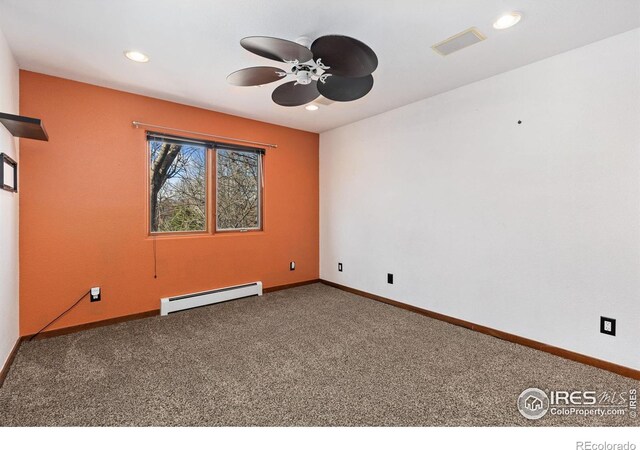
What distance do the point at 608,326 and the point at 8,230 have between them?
4.71 metres

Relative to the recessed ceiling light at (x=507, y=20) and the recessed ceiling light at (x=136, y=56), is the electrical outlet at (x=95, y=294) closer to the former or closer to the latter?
the recessed ceiling light at (x=136, y=56)

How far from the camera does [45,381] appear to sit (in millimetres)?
2119

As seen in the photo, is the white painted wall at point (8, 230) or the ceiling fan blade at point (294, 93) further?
the ceiling fan blade at point (294, 93)

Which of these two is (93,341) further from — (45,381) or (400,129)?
(400,129)

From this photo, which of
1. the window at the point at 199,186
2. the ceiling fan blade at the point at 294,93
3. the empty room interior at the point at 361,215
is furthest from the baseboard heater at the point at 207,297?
the ceiling fan blade at the point at 294,93

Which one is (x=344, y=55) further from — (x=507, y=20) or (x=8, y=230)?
(x=8, y=230)

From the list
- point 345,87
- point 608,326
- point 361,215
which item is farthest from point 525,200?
point 361,215

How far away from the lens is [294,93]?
95.0 inches

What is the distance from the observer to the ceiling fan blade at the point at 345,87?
2.20 metres

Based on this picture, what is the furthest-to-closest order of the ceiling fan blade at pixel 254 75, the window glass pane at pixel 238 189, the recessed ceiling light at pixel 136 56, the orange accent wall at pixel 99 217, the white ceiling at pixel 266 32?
the window glass pane at pixel 238 189 → the orange accent wall at pixel 99 217 → the recessed ceiling light at pixel 136 56 → the ceiling fan blade at pixel 254 75 → the white ceiling at pixel 266 32

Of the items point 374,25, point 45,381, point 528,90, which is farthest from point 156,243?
point 528,90

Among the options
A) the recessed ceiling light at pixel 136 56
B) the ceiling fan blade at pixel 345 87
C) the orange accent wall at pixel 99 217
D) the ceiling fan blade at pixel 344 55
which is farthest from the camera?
the orange accent wall at pixel 99 217

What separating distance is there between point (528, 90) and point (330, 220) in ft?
9.85

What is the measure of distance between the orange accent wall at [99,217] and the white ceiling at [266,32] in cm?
33
